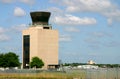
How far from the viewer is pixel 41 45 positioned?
590 feet

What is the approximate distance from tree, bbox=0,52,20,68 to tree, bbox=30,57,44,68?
6.80m

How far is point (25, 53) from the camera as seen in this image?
184 metres

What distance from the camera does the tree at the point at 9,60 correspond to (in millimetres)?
162012

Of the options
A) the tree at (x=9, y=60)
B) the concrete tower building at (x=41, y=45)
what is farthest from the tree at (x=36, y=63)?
the concrete tower building at (x=41, y=45)

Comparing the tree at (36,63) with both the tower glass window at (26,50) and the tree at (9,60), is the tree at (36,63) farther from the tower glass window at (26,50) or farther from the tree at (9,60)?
the tower glass window at (26,50)

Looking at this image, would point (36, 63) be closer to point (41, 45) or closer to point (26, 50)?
point (41, 45)

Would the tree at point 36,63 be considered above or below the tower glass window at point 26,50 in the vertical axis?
below

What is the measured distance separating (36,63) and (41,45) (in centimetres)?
1520

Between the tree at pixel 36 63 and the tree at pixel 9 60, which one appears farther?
the tree at pixel 36 63

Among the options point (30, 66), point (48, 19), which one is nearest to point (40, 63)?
point (30, 66)

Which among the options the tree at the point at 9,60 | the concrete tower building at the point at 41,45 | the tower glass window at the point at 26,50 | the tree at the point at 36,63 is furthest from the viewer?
the tower glass window at the point at 26,50

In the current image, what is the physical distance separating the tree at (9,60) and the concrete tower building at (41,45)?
15029mm

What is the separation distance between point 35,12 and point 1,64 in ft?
114

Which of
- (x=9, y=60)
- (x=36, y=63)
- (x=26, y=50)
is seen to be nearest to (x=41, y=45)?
(x=26, y=50)
